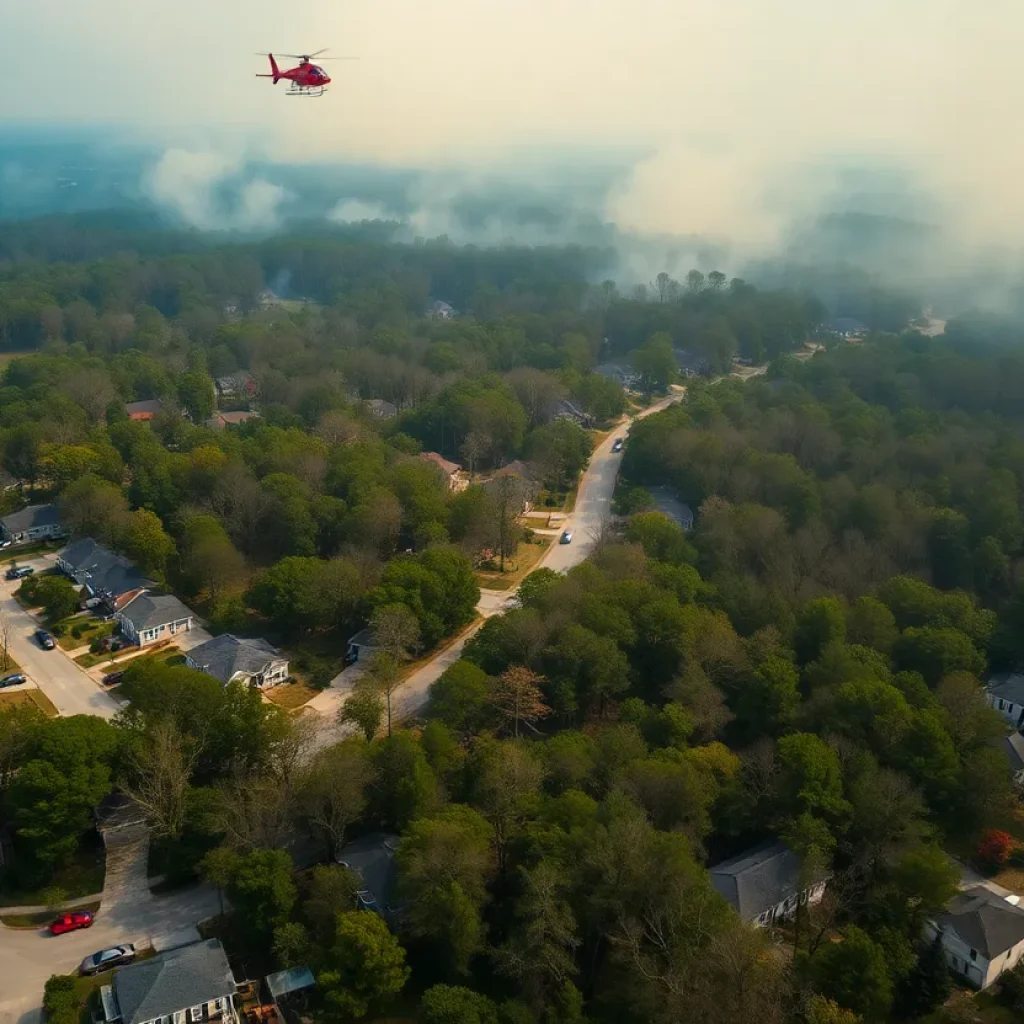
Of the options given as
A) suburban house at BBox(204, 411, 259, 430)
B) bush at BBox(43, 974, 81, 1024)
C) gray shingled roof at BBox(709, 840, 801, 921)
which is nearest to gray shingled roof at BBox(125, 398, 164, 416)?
suburban house at BBox(204, 411, 259, 430)

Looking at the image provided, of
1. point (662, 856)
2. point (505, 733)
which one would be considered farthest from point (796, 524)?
point (662, 856)

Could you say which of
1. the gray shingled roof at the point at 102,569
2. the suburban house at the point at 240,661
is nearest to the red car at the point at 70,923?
the suburban house at the point at 240,661

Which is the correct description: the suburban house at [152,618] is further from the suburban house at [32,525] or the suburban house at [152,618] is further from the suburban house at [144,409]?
the suburban house at [144,409]

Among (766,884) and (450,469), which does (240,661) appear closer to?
(766,884)

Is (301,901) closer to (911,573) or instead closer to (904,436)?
(911,573)

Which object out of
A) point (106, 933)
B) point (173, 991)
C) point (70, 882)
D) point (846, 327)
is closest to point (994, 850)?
point (173, 991)

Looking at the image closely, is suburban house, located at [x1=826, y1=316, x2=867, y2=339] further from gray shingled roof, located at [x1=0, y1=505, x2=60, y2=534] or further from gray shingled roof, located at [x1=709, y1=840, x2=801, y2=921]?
gray shingled roof, located at [x1=709, y1=840, x2=801, y2=921]
